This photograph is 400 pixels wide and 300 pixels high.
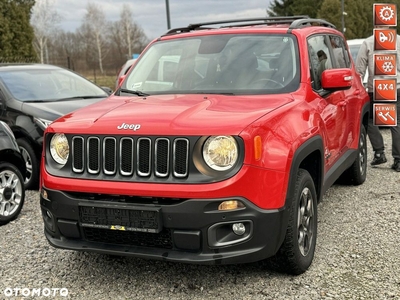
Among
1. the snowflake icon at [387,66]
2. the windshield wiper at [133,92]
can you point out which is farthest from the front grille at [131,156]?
the snowflake icon at [387,66]

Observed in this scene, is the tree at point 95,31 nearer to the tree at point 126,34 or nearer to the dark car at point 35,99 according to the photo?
the tree at point 126,34

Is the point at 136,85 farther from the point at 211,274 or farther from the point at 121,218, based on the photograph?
the point at 211,274

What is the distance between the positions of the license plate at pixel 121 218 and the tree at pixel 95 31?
66.2 meters

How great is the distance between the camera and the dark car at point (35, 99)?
274 inches

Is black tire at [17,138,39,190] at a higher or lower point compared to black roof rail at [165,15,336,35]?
lower

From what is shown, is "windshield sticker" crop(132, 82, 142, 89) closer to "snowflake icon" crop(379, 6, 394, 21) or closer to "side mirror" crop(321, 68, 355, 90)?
"side mirror" crop(321, 68, 355, 90)

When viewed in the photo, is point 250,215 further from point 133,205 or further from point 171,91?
point 171,91

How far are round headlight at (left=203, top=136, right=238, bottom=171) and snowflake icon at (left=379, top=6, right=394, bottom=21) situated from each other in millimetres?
5666

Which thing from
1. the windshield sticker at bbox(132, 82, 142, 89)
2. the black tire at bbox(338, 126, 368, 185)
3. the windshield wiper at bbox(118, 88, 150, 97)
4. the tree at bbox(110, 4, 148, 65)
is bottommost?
the tree at bbox(110, 4, 148, 65)

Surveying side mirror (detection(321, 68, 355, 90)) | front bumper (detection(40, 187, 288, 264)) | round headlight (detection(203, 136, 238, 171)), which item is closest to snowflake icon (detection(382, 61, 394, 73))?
side mirror (detection(321, 68, 355, 90))

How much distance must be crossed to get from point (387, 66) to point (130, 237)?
552 centimetres

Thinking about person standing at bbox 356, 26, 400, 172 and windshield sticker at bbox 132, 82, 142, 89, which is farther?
person standing at bbox 356, 26, 400, 172

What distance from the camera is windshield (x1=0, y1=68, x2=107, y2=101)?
24.7 feet

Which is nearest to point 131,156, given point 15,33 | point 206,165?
point 206,165
